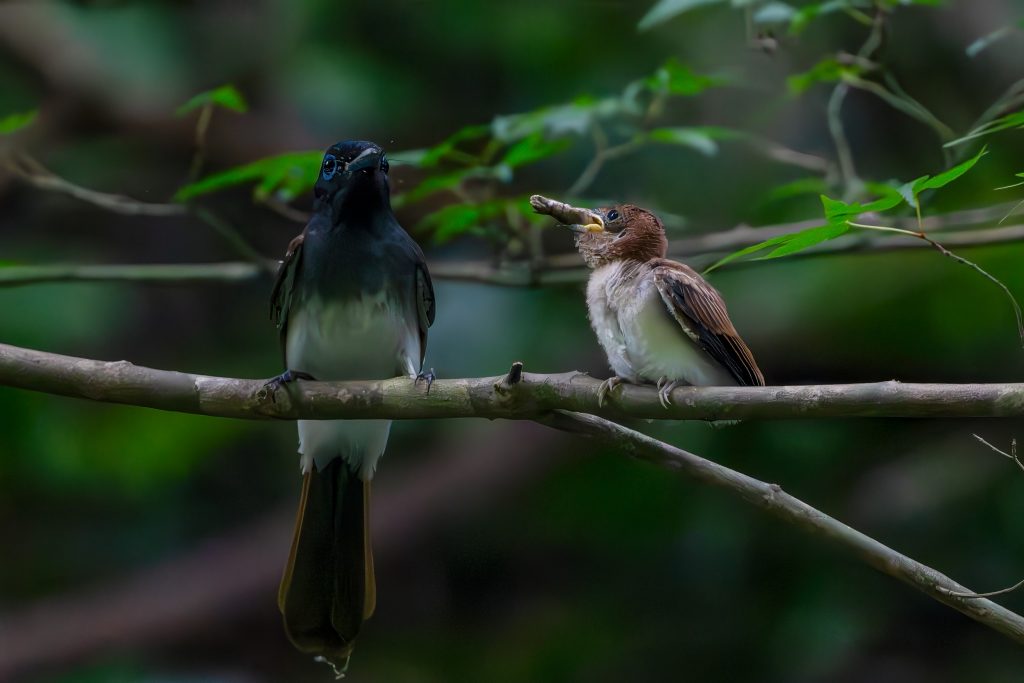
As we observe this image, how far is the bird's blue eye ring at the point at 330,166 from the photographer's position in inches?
62.1

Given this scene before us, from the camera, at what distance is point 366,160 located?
1.52 meters

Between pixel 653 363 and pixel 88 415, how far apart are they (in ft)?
6.64

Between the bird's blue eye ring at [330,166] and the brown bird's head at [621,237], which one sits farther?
the bird's blue eye ring at [330,166]

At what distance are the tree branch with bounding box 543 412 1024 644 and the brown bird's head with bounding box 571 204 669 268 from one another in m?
0.26

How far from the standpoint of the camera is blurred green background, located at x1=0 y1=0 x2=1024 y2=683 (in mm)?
2611

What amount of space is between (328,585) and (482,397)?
675 mm

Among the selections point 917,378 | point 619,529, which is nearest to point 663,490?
point 619,529

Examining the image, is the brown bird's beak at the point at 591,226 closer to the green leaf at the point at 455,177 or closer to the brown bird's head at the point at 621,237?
the brown bird's head at the point at 621,237

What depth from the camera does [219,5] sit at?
325 centimetres

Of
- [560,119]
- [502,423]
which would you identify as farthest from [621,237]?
[502,423]

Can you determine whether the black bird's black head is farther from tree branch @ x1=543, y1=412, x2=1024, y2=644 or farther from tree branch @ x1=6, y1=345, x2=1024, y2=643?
tree branch @ x1=543, y1=412, x2=1024, y2=644

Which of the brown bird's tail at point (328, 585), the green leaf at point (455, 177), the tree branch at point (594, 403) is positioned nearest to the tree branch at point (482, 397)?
the tree branch at point (594, 403)

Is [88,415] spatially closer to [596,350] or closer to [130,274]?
[130,274]

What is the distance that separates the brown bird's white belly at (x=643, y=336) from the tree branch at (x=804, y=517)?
0.26 ft
